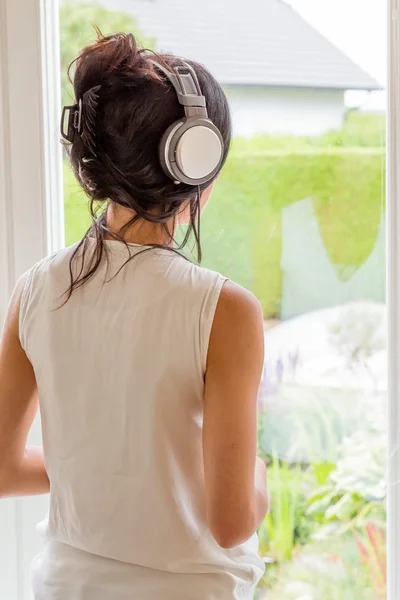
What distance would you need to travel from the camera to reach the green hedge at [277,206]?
4.47ft

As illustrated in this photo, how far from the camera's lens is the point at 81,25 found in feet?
5.05

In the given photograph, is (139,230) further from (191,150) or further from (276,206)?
(276,206)

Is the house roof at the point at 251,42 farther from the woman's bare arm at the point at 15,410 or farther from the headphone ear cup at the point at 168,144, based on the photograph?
the woman's bare arm at the point at 15,410

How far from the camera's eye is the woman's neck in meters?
0.98

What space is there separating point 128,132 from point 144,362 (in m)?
0.29

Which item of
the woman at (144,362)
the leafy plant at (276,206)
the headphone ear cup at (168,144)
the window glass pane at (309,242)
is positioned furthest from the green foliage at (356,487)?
the headphone ear cup at (168,144)

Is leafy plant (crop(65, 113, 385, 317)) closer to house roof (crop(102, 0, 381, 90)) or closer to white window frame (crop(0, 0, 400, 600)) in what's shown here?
house roof (crop(102, 0, 381, 90))

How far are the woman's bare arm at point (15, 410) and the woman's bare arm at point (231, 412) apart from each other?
0.31m

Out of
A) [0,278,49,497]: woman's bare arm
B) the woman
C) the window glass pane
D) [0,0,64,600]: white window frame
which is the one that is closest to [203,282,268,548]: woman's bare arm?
the woman

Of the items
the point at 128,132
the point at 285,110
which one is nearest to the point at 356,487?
the point at 285,110

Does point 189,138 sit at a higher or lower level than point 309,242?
higher

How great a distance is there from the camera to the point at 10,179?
157 cm

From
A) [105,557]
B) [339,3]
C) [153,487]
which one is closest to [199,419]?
[153,487]

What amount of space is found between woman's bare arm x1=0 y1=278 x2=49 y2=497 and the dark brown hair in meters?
0.15
